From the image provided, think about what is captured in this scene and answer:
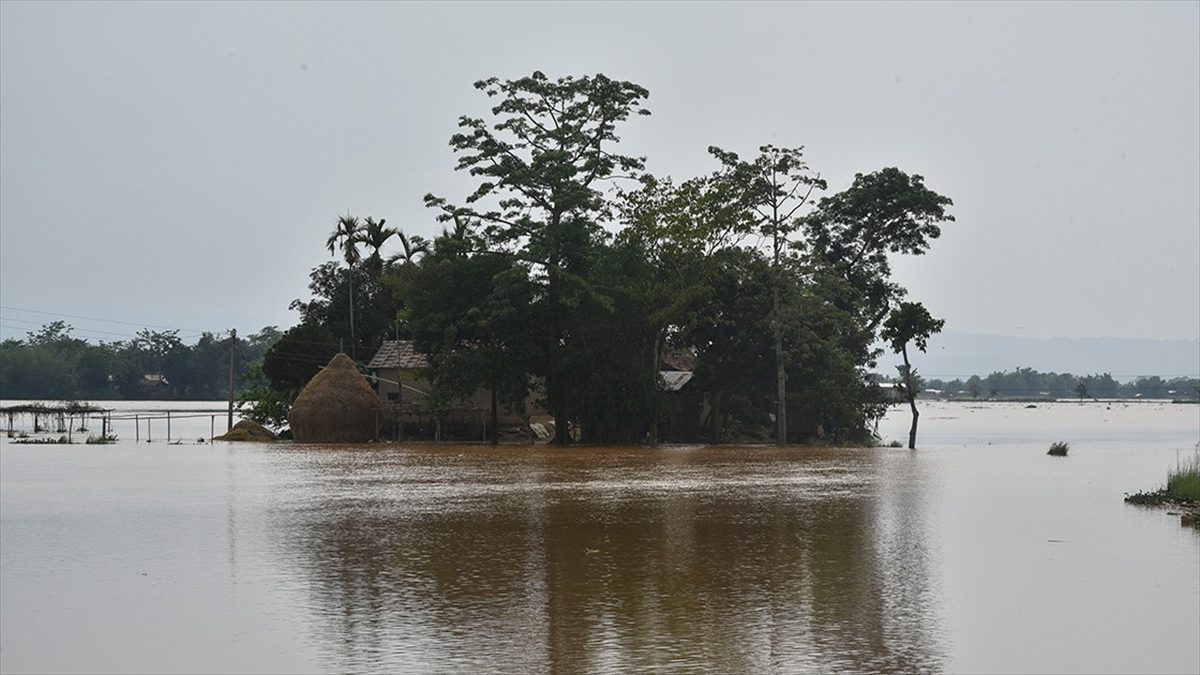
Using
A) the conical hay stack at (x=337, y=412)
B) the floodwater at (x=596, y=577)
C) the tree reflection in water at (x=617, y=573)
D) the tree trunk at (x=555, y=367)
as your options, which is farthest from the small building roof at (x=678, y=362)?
the floodwater at (x=596, y=577)

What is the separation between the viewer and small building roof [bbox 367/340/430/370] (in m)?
59.4

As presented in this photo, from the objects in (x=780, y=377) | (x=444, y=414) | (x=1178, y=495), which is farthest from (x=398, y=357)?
(x=1178, y=495)

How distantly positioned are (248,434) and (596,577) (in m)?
43.5

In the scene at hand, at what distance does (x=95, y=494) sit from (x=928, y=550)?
17.1 m

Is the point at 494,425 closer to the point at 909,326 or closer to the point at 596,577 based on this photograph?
the point at 909,326

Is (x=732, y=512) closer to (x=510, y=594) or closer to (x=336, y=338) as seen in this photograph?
(x=510, y=594)

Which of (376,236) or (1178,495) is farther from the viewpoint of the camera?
(376,236)

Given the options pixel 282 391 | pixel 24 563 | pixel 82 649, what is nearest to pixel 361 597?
pixel 82 649

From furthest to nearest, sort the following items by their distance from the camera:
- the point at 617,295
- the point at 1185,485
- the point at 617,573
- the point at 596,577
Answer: the point at 617,295 → the point at 1185,485 → the point at 617,573 → the point at 596,577

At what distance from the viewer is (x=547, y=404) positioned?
158 feet

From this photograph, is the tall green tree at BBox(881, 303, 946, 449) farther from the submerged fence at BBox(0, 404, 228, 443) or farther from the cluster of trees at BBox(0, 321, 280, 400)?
the cluster of trees at BBox(0, 321, 280, 400)

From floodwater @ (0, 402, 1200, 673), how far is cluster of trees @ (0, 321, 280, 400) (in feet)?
371

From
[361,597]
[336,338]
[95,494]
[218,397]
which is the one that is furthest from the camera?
[218,397]

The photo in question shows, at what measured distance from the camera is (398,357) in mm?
60781
